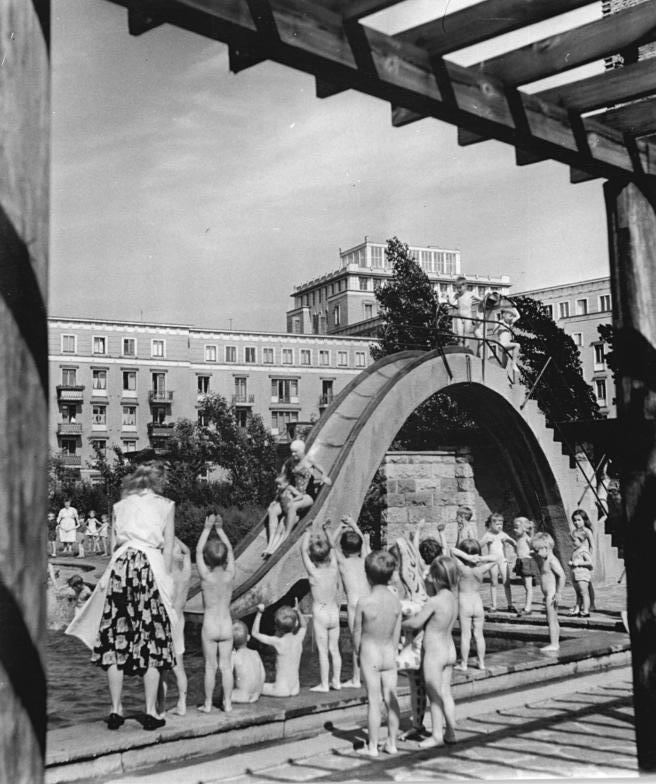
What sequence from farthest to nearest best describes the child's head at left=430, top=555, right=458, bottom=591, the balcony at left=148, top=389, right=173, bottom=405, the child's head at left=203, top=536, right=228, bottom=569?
the balcony at left=148, top=389, right=173, bottom=405, the child's head at left=203, top=536, right=228, bottom=569, the child's head at left=430, top=555, right=458, bottom=591

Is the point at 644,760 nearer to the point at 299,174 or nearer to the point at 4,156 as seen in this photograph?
the point at 4,156

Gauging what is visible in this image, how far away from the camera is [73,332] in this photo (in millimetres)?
69938

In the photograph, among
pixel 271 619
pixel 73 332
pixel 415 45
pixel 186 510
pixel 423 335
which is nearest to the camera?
pixel 415 45

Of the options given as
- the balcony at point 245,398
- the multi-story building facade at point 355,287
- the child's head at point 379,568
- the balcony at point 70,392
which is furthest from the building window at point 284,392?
the child's head at point 379,568

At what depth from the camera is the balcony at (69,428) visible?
6944 cm

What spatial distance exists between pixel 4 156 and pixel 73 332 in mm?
68776

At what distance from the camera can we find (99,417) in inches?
2744

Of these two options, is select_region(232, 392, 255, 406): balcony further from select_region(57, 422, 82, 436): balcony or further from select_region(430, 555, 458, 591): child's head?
select_region(430, 555, 458, 591): child's head

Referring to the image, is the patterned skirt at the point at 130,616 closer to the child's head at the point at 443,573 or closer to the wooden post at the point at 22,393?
the child's head at the point at 443,573

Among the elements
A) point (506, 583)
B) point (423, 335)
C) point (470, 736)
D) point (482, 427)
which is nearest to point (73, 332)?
point (423, 335)

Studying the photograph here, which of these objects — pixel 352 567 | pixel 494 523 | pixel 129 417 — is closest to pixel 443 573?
pixel 352 567

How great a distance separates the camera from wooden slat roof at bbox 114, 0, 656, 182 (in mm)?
3910

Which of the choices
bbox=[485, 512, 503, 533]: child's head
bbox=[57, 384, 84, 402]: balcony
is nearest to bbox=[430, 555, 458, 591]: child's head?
bbox=[485, 512, 503, 533]: child's head

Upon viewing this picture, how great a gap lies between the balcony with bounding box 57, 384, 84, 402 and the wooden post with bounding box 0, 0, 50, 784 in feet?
217
